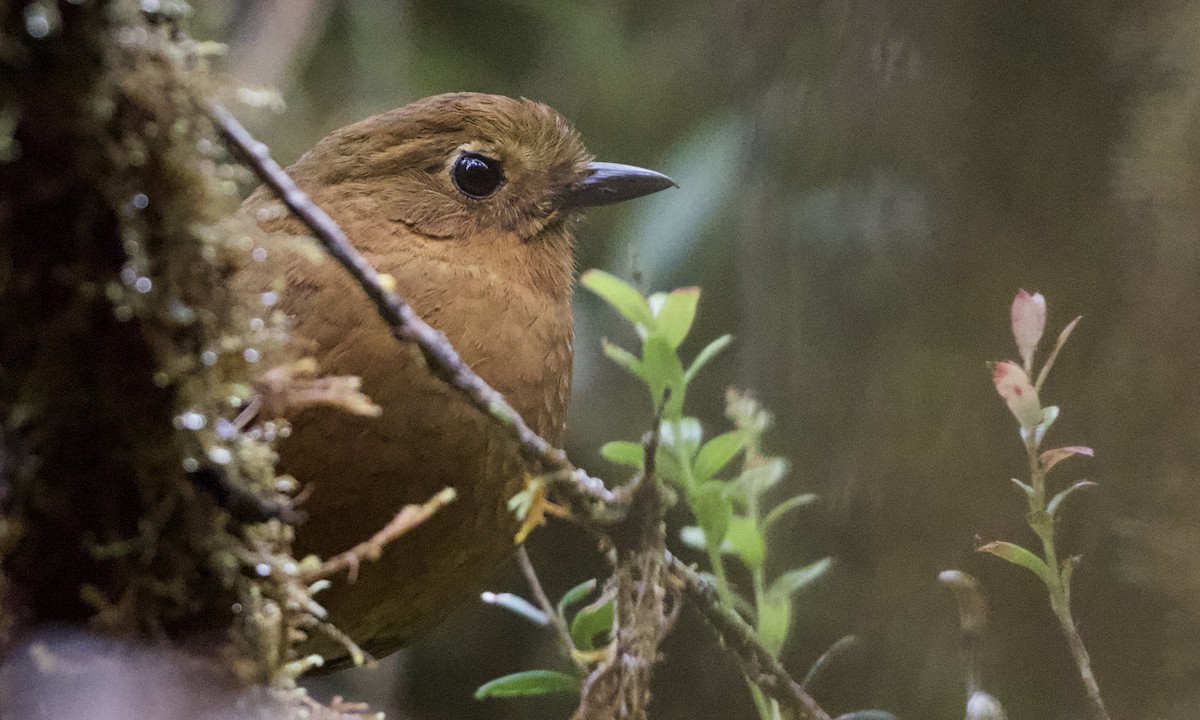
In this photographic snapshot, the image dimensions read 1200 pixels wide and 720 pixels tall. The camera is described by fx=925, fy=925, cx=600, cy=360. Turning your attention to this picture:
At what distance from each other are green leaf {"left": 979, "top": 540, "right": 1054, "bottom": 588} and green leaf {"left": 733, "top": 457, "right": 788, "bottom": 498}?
256 mm

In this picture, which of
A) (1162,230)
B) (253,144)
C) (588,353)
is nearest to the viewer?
(253,144)

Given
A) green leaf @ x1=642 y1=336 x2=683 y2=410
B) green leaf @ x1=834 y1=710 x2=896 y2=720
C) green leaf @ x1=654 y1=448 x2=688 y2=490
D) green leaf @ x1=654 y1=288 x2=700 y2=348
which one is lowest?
green leaf @ x1=834 y1=710 x2=896 y2=720

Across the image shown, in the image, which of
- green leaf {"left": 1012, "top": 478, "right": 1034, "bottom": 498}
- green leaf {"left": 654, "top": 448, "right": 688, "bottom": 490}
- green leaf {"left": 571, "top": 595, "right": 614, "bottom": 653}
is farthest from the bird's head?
green leaf {"left": 1012, "top": 478, "right": 1034, "bottom": 498}

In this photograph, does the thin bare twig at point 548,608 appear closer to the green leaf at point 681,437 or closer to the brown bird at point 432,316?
the brown bird at point 432,316

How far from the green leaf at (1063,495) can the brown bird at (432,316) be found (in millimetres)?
521

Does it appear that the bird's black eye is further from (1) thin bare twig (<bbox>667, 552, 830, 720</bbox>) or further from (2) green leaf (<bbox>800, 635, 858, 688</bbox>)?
(2) green leaf (<bbox>800, 635, 858, 688</bbox>)

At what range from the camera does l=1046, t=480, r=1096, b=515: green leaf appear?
0.90m

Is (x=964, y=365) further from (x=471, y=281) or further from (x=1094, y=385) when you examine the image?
(x=471, y=281)

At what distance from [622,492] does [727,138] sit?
71 centimetres

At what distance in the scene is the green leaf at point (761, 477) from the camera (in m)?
1.06

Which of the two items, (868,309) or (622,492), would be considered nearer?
(622,492)

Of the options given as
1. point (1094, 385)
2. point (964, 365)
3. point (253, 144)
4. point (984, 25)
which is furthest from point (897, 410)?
point (253, 144)

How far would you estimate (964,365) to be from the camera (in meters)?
1.02

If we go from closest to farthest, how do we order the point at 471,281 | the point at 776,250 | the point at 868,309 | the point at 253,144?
the point at 253,144 < the point at 471,281 < the point at 868,309 < the point at 776,250
